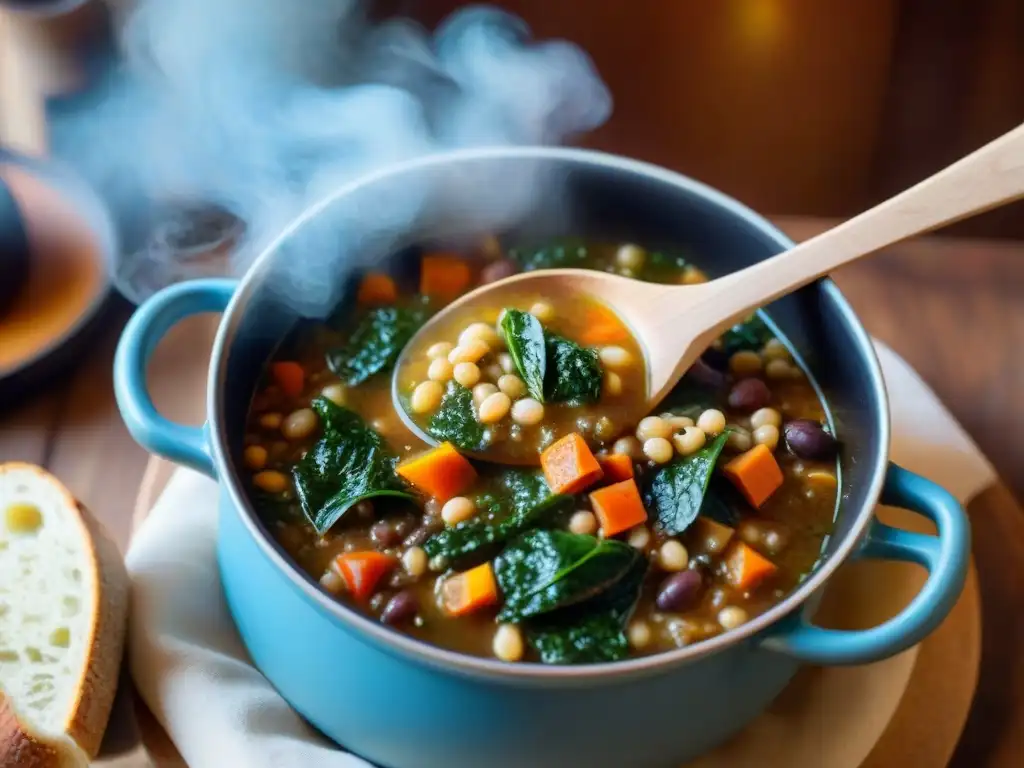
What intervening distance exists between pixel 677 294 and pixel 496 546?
539 mm

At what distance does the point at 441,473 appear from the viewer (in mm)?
1659

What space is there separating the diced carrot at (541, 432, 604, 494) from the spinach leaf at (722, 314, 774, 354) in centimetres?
43

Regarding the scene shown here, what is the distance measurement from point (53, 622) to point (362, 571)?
559 mm

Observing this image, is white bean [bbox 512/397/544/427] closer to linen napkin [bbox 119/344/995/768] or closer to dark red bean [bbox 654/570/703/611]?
dark red bean [bbox 654/570/703/611]

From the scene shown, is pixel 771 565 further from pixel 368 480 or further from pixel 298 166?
pixel 298 166

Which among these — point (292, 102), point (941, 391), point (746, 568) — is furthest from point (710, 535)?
point (292, 102)

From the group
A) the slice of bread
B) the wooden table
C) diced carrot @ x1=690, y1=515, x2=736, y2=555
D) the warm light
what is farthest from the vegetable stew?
the warm light

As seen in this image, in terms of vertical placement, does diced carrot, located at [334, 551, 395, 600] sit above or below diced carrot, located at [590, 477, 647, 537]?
below

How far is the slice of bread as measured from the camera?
1.56m

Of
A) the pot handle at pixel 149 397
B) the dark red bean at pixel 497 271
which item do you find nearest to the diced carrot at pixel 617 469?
the dark red bean at pixel 497 271

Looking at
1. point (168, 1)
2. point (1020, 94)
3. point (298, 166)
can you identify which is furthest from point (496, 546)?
point (1020, 94)

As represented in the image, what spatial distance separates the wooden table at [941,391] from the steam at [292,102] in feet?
1.53

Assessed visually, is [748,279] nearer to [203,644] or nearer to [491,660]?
[491,660]

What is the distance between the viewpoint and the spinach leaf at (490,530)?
1.59 metres
